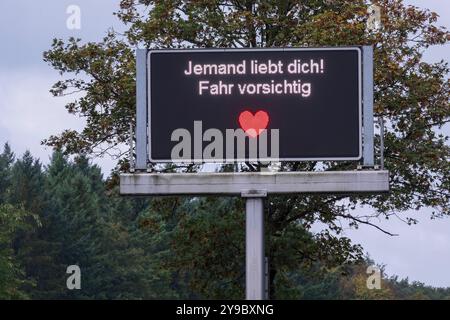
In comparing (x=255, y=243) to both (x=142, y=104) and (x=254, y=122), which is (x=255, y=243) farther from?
(x=142, y=104)

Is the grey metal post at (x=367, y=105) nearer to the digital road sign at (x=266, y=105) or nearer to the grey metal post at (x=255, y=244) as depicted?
the digital road sign at (x=266, y=105)

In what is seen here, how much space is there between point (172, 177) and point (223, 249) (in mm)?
15108

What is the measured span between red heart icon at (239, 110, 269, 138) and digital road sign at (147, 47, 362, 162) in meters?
0.02

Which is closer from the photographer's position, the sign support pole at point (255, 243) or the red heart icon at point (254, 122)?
the red heart icon at point (254, 122)

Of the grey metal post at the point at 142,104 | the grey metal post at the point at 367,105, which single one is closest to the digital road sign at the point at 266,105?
the grey metal post at the point at 367,105

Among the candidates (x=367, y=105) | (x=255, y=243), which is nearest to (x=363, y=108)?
(x=367, y=105)

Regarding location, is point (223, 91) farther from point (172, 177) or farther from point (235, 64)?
point (172, 177)

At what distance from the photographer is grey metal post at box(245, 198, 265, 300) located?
25297 millimetres

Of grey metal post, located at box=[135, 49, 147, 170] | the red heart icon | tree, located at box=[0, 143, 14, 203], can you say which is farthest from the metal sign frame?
tree, located at box=[0, 143, 14, 203]

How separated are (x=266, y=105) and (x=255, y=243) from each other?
253 centimetres

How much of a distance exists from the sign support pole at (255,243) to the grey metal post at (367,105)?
2.02 metres

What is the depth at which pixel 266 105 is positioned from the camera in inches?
958

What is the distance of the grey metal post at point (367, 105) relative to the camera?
24.6 metres
